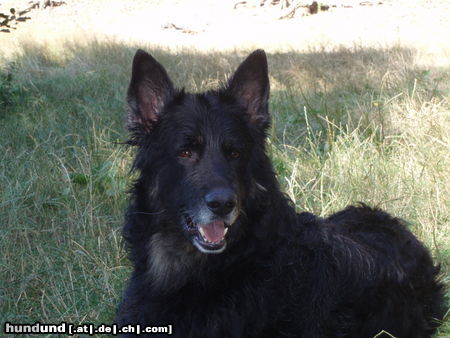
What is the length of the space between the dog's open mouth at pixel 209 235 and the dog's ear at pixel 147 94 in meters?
0.68

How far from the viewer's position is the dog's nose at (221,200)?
2.94 m

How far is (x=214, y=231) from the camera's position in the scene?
312 cm

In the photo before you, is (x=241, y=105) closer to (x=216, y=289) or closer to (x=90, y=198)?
(x=216, y=289)

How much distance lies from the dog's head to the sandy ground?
9348 mm

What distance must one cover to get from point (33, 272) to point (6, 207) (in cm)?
111

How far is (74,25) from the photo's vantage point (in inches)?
587

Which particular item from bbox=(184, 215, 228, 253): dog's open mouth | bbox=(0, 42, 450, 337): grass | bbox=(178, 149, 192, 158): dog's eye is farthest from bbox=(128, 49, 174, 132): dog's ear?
bbox=(0, 42, 450, 337): grass

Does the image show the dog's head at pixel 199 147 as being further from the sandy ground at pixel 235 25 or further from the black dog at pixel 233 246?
the sandy ground at pixel 235 25

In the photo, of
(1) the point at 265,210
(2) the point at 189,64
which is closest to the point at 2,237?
(1) the point at 265,210

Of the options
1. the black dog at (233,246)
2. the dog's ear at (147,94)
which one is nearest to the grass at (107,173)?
the black dog at (233,246)

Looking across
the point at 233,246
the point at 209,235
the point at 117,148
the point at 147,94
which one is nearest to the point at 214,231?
the point at 209,235

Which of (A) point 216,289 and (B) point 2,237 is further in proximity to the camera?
(B) point 2,237

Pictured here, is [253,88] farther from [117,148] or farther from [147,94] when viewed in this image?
[117,148]

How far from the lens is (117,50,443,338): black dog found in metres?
3.06
